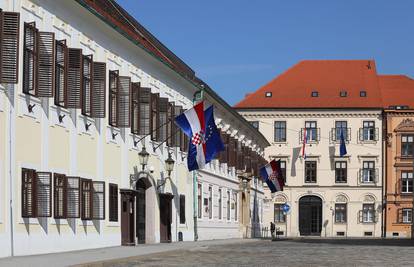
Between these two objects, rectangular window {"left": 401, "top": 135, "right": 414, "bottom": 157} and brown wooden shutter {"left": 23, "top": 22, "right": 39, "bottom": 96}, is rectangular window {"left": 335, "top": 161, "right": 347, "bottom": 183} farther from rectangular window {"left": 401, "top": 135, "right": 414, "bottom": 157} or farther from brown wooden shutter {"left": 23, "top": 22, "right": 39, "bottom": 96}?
brown wooden shutter {"left": 23, "top": 22, "right": 39, "bottom": 96}

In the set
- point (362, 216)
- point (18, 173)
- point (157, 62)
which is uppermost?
point (157, 62)

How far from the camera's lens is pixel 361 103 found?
285 feet

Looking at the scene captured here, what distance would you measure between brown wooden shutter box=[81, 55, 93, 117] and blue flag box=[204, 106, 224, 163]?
9330 millimetres

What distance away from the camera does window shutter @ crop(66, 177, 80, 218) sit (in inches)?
1030

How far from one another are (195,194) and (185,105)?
4.84 meters

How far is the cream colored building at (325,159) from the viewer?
86.6 m

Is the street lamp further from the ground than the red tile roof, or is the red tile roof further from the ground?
the red tile roof

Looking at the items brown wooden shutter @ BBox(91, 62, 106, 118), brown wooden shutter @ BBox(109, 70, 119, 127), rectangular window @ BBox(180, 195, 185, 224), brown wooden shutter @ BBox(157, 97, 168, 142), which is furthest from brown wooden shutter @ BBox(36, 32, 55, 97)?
rectangular window @ BBox(180, 195, 185, 224)

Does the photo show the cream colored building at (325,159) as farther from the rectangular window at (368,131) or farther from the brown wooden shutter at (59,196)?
the brown wooden shutter at (59,196)

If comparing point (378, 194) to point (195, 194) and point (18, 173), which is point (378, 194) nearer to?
point (195, 194)

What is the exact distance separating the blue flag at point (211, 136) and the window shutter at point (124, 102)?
214 inches

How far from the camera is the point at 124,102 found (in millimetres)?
32094

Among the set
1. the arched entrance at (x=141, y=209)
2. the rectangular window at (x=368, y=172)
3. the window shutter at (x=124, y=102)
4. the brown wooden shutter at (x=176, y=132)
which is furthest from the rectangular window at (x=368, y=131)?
the window shutter at (x=124, y=102)

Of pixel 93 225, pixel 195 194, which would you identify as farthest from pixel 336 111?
pixel 93 225
